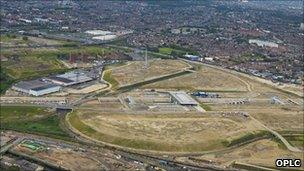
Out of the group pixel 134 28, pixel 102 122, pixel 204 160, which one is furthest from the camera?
pixel 134 28

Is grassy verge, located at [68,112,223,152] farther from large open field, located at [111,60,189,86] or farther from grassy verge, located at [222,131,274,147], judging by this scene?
large open field, located at [111,60,189,86]

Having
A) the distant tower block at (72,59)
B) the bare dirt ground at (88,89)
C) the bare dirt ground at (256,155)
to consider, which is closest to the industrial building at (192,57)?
the distant tower block at (72,59)

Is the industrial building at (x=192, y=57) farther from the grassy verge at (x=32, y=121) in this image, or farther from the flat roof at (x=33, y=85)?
the grassy verge at (x=32, y=121)

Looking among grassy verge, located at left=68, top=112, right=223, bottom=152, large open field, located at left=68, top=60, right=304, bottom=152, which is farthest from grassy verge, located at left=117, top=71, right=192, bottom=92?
grassy verge, located at left=68, top=112, right=223, bottom=152

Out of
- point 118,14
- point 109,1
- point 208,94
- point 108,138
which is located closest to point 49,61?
point 208,94

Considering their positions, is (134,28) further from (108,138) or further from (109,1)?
(108,138)

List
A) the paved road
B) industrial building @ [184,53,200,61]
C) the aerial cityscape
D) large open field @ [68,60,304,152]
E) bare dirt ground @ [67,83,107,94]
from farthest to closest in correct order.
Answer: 1. industrial building @ [184,53,200,61]
2. bare dirt ground @ [67,83,107,94]
3. the paved road
4. large open field @ [68,60,304,152]
5. the aerial cityscape
